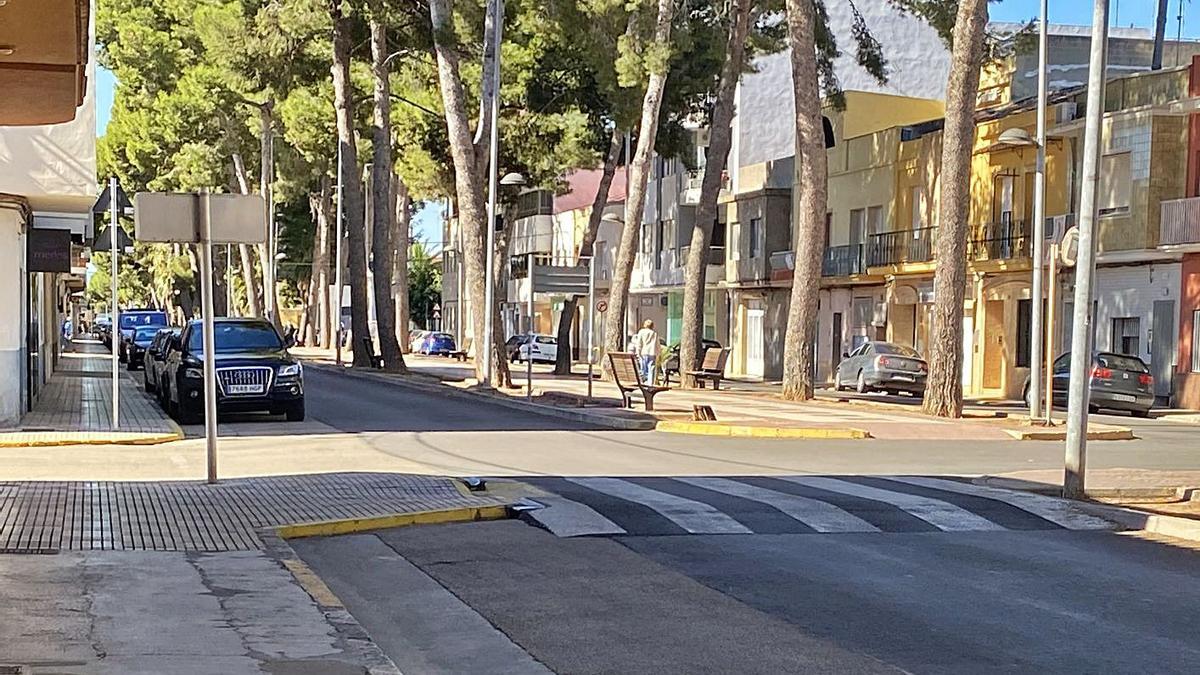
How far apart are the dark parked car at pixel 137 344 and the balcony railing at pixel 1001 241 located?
2547 centimetres

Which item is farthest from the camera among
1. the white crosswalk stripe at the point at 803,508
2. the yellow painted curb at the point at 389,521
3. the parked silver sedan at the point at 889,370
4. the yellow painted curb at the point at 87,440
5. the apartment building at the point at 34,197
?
the parked silver sedan at the point at 889,370

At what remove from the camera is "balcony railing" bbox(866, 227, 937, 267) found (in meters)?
44.7

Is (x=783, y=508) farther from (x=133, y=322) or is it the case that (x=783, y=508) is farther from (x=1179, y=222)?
(x=133, y=322)

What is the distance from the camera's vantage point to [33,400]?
83.4 ft

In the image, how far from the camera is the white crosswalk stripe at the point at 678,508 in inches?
463

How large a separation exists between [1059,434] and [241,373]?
1307 cm

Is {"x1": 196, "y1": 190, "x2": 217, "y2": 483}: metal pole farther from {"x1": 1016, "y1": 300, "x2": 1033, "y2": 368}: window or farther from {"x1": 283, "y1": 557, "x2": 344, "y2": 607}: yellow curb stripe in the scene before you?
{"x1": 1016, "y1": 300, "x2": 1033, "y2": 368}: window

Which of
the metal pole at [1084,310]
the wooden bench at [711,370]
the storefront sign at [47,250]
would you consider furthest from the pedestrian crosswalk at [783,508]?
the wooden bench at [711,370]

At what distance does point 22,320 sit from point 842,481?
12.8 m

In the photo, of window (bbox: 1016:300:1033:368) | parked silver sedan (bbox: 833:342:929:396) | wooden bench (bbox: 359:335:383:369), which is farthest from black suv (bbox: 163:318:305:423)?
window (bbox: 1016:300:1033:368)

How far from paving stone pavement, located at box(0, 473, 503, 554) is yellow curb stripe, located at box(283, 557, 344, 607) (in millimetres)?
755

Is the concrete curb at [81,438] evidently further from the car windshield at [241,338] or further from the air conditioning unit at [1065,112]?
the air conditioning unit at [1065,112]

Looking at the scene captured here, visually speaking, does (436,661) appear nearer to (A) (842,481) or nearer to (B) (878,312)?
(A) (842,481)

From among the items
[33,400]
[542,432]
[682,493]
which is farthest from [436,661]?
[33,400]
